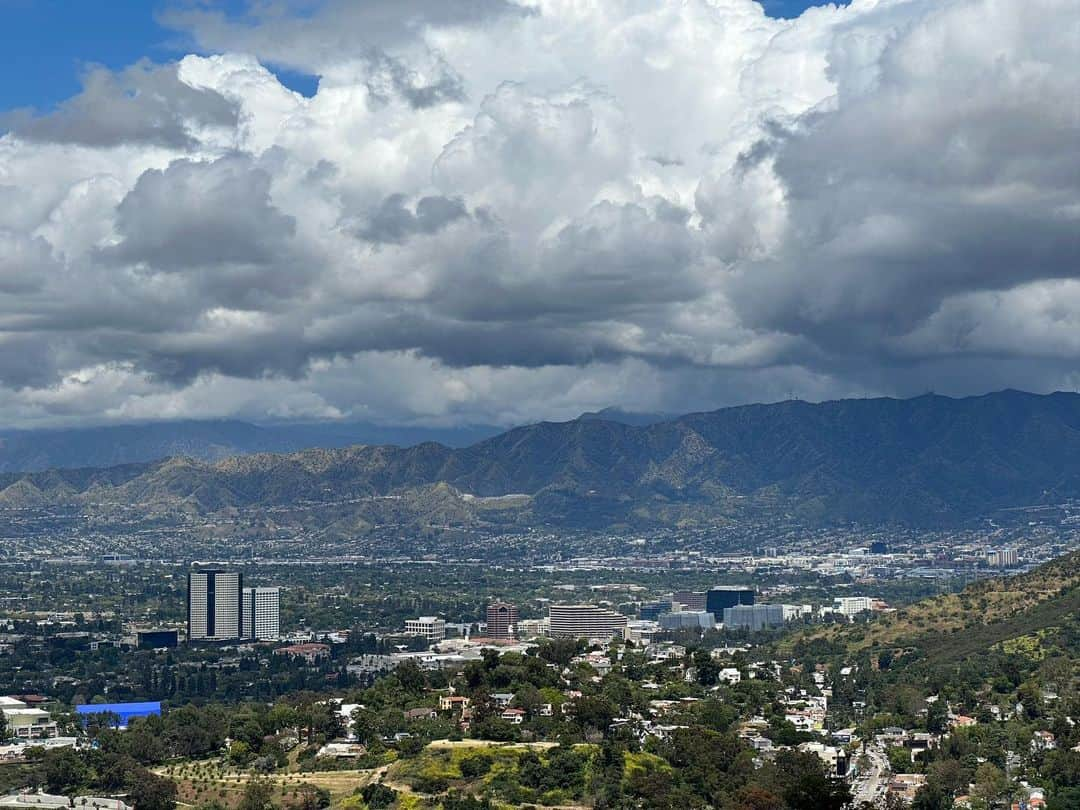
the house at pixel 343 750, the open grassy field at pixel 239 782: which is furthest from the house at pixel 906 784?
the house at pixel 343 750

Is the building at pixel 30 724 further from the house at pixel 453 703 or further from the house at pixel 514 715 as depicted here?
the house at pixel 514 715

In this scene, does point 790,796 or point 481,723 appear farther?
point 481,723

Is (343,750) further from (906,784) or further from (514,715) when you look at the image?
(906,784)

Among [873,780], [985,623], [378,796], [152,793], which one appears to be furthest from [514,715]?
[985,623]

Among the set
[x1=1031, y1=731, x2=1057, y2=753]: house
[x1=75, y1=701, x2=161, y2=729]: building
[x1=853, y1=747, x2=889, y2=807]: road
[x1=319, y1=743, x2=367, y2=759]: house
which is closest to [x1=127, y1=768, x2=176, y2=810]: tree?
[x1=319, y1=743, x2=367, y2=759]: house

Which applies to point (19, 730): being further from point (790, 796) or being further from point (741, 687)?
point (790, 796)

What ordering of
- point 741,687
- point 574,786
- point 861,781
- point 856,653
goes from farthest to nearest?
point 856,653 → point 741,687 → point 861,781 → point 574,786

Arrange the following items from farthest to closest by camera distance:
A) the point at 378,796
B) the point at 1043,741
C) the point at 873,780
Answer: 1. the point at 1043,741
2. the point at 873,780
3. the point at 378,796

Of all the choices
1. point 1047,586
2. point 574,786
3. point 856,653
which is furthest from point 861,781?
point 1047,586
